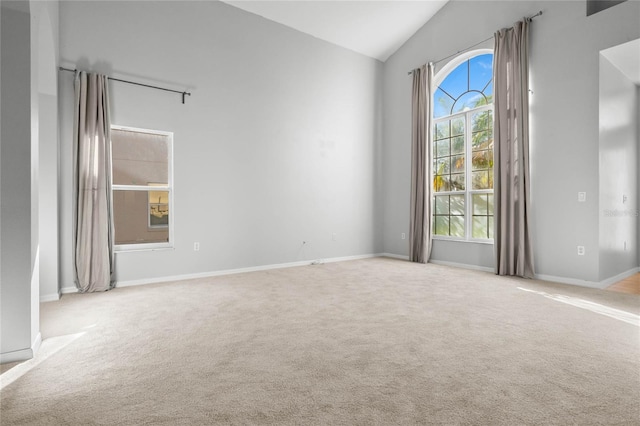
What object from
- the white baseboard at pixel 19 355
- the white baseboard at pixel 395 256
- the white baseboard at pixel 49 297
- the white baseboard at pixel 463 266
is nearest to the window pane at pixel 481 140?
the white baseboard at pixel 463 266

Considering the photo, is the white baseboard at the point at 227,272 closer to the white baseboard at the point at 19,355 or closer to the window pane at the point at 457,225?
the window pane at the point at 457,225

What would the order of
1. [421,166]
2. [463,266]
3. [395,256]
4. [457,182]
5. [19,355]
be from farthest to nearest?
1. [395,256]
2. [421,166]
3. [457,182]
4. [463,266]
5. [19,355]

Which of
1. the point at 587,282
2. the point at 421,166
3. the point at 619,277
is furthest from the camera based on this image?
the point at 421,166

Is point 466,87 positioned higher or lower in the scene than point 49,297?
higher

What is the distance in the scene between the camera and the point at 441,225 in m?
5.79

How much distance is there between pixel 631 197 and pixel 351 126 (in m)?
4.29

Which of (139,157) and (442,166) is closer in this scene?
(139,157)

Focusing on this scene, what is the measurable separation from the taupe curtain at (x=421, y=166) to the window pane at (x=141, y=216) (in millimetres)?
3896

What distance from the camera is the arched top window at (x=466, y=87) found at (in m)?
5.12

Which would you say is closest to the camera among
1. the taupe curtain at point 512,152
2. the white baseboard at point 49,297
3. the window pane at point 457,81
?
the white baseboard at point 49,297

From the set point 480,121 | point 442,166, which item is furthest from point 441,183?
point 480,121

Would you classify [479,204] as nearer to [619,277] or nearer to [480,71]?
[619,277]

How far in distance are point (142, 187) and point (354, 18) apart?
4.07 metres

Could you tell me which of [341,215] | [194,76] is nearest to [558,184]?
[341,215]
